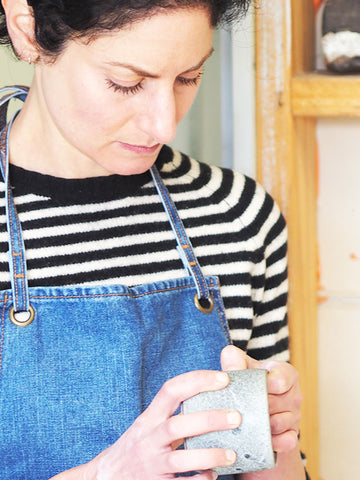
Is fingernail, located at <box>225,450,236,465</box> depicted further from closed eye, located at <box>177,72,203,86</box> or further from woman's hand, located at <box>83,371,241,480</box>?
closed eye, located at <box>177,72,203,86</box>

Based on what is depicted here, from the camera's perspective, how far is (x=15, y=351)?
43.4 inches

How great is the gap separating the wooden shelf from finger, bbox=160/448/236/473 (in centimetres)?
76

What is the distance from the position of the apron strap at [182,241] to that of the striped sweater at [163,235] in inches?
0.5

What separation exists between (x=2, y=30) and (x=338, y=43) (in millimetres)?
619

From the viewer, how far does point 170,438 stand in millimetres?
896

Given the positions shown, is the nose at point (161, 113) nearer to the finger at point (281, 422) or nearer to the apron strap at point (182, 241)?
the apron strap at point (182, 241)

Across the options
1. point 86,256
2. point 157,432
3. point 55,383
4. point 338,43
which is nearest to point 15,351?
point 55,383

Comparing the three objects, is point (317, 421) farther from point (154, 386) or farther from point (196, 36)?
point (196, 36)

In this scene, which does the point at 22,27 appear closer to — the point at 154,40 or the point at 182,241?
the point at 154,40

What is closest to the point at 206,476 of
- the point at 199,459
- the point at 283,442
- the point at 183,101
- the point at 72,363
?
the point at 199,459

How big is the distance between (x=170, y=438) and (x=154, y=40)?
1.61ft

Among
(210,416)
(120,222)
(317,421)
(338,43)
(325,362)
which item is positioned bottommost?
(317,421)

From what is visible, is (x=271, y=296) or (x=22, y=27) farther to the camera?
(x=271, y=296)

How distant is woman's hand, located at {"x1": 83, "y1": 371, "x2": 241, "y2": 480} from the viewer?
0.88 meters
